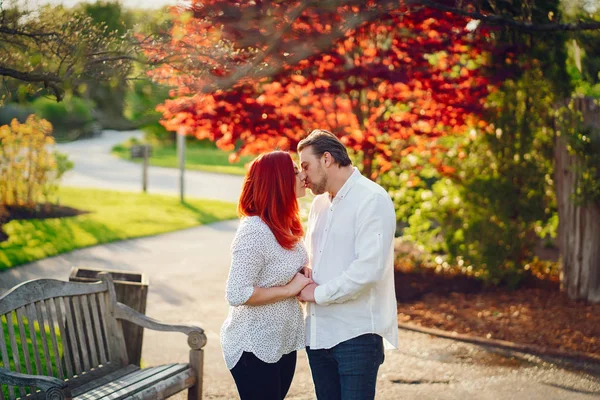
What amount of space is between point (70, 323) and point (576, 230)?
5.63 metres

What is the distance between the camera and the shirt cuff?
360cm

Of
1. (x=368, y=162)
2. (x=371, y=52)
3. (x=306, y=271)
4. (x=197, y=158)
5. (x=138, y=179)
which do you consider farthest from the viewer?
(x=197, y=158)

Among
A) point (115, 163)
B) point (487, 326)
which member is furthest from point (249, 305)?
point (115, 163)

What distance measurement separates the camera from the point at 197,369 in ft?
16.7

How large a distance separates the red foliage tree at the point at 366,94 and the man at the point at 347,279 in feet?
10.3

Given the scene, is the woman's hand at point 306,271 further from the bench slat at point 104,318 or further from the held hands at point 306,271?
the bench slat at point 104,318

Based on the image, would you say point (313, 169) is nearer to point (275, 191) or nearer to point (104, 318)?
point (275, 191)

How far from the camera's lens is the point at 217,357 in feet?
22.6

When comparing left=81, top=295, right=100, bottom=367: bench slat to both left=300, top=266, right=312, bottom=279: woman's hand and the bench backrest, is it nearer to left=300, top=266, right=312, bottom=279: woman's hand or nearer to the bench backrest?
the bench backrest

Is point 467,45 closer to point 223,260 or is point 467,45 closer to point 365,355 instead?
point 223,260

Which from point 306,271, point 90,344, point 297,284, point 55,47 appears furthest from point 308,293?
point 55,47

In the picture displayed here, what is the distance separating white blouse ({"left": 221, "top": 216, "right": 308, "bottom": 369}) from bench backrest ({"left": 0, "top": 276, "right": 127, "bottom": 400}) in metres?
1.40

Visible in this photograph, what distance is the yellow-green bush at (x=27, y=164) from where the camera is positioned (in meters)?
14.1

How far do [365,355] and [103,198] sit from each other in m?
15.8
